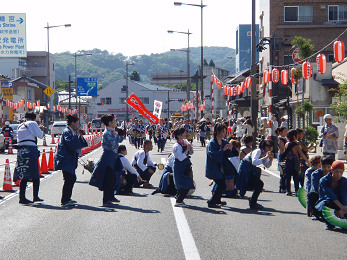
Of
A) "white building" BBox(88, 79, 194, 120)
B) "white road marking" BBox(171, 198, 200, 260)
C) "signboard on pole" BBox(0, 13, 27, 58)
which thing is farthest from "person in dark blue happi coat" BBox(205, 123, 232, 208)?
"white building" BBox(88, 79, 194, 120)

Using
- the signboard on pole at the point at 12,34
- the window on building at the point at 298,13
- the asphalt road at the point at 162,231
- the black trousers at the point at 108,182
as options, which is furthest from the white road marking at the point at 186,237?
the window on building at the point at 298,13

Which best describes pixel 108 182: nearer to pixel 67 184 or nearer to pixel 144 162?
pixel 67 184

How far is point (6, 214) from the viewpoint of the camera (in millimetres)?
10367

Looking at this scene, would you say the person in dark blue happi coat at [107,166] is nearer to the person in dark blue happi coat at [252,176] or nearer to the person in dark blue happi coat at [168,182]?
the person in dark blue happi coat at [168,182]

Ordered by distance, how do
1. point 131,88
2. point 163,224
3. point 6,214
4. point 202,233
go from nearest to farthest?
point 202,233, point 163,224, point 6,214, point 131,88

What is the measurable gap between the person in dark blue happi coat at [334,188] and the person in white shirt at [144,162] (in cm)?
583

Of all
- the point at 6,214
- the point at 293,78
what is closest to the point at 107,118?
the point at 6,214

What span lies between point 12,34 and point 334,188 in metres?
42.3

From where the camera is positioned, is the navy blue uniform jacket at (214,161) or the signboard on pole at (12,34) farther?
the signboard on pole at (12,34)

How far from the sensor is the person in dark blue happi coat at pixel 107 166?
A: 36.8 feet

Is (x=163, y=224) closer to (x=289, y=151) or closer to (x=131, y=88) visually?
(x=289, y=151)

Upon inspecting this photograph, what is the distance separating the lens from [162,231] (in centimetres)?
866

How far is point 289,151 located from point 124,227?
17.9 feet

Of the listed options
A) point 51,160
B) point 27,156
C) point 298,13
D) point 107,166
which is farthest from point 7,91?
point 107,166
